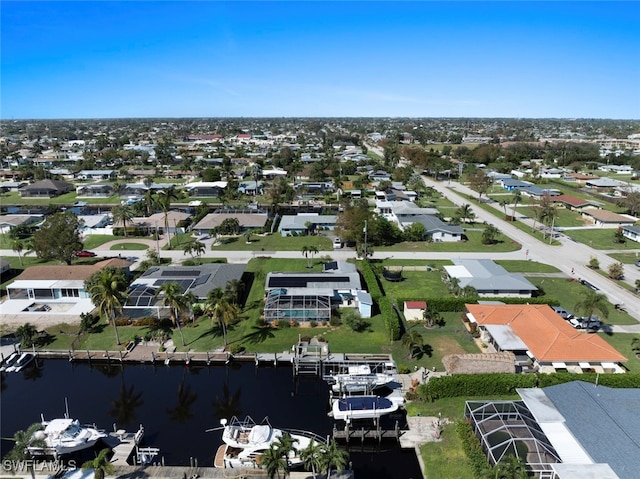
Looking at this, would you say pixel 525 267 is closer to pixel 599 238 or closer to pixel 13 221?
pixel 599 238

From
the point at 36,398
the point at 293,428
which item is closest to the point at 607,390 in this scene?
the point at 293,428

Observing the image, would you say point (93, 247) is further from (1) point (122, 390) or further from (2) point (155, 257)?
(1) point (122, 390)

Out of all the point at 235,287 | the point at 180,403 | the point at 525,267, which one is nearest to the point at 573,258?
the point at 525,267

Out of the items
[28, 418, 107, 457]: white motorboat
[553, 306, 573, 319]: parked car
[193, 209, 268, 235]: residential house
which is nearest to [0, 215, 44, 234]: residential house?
[193, 209, 268, 235]: residential house

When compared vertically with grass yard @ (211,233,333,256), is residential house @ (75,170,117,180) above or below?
above

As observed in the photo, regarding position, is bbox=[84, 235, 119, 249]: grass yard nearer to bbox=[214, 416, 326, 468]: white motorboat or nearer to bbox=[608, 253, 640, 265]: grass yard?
bbox=[214, 416, 326, 468]: white motorboat

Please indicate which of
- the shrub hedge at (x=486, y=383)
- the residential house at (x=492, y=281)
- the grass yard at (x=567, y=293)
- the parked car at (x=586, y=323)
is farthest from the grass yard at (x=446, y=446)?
the grass yard at (x=567, y=293)
